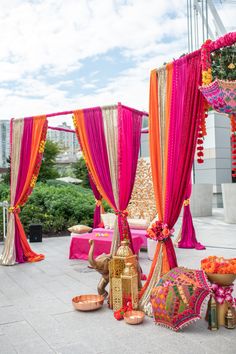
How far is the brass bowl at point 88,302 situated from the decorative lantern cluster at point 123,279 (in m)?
0.14

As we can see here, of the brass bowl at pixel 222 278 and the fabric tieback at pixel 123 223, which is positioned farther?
the fabric tieback at pixel 123 223

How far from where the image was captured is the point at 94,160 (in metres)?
5.83

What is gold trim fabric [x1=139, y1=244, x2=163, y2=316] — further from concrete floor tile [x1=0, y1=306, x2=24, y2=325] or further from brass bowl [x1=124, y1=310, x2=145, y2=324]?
concrete floor tile [x1=0, y1=306, x2=24, y2=325]

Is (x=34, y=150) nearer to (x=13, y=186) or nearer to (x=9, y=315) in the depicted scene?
(x=13, y=186)

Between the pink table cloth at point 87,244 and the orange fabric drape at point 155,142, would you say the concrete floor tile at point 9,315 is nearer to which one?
the orange fabric drape at point 155,142

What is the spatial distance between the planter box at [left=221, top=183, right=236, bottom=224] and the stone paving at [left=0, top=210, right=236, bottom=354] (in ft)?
22.3

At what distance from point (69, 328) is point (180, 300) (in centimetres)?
107

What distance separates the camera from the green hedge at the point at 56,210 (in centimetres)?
1009

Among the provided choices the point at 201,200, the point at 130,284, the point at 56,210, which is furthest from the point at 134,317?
the point at 201,200

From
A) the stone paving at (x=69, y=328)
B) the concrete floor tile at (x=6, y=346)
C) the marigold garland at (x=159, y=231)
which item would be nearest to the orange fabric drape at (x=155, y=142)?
the marigold garland at (x=159, y=231)

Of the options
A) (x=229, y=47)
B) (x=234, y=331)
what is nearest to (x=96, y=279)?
(x=234, y=331)

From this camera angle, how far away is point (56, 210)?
10.6 metres

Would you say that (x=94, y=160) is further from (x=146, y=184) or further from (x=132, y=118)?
(x=146, y=184)

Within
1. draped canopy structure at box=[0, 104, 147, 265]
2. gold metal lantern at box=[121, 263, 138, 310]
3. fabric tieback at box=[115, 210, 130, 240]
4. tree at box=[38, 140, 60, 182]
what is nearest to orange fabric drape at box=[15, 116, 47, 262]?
draped canopy structure at box=[0, 104, 147, 265]
